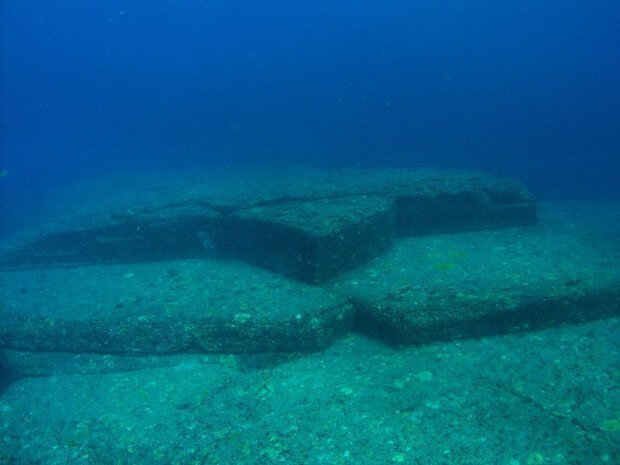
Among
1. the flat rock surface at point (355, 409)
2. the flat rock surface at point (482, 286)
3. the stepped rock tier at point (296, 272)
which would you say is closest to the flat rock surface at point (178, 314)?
the stepped rock tier at point (296, 272)

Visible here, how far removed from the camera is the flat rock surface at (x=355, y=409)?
2152 millimetres

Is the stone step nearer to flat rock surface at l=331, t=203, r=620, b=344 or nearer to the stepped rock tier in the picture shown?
the stepped rock tier

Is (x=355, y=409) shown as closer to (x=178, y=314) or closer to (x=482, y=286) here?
(x=482, y=286)

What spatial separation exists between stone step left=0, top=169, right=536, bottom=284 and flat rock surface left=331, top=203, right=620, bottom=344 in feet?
1.66

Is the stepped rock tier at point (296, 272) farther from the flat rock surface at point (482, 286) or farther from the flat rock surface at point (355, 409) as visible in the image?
the flat rock surface at point (355, 409)

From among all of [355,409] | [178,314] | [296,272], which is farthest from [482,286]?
[178,314]

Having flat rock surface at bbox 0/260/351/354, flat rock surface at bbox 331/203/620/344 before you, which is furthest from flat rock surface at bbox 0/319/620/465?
flat rock surface at bbox 0/260/351/354

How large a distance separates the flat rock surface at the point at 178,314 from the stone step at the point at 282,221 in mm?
532

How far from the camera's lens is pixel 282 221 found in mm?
4211

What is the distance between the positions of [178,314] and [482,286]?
291 centimetres

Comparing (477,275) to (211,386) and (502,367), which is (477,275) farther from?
(211,386)

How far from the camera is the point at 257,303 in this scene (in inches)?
140

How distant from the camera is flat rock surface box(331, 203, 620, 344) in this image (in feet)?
10.2

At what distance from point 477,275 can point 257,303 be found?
7.36ft
